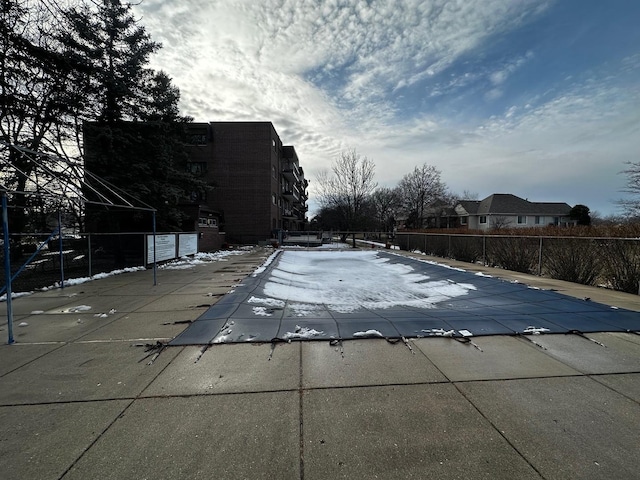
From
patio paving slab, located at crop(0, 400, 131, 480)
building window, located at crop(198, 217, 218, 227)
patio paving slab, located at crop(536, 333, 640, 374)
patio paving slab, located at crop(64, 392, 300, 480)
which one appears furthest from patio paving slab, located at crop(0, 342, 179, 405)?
building window, located at crop(198, 217, 218, 227)

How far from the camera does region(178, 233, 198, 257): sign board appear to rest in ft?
51.1

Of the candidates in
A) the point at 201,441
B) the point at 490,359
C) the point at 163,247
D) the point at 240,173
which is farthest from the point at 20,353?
the point at 240,173

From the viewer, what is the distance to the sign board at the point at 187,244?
15585 mm

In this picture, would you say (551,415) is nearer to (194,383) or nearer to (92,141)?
(194,383)

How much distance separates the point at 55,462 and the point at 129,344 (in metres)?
2.10

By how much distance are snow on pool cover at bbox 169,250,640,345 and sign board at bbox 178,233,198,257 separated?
919 centimetres

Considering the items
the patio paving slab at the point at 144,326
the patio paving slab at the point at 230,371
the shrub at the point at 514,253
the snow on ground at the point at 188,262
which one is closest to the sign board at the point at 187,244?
the snow on ground at the point at 188,262

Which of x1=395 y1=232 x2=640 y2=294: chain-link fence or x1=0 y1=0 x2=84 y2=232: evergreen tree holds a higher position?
x1=0 y1=0 x2=84 y2=232: evergreen tree

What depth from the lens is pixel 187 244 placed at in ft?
54.4

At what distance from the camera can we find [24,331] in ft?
14.6

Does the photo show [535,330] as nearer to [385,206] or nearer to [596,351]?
[596,351]

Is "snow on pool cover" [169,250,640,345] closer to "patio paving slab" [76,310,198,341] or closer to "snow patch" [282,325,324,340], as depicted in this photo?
"snow patch" [282,325,324,340]

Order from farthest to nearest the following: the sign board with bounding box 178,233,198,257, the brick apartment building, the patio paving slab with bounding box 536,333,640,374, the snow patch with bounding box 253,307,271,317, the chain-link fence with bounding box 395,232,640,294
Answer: the brick apartment building, the sign board with bounding box 178,233,198,257, the chain-link fence with bounding box 395,232,640,294, the snow patch with bounding box 253,307,271,317, the patio paving slab with bounding box 536,333,640,374

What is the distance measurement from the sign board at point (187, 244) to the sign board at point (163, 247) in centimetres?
95
